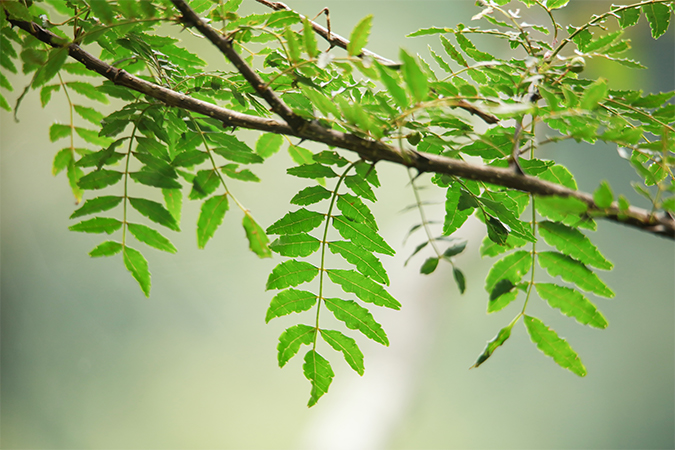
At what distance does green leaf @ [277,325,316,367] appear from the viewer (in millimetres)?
478

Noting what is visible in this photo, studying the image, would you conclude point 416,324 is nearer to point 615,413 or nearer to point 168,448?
point 615,413

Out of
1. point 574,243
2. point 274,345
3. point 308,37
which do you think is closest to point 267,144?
point 308,37

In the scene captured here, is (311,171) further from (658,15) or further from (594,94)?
(658,15)

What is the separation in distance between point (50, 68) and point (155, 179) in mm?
157

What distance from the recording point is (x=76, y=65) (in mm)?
581

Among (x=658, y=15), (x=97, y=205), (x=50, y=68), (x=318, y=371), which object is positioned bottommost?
(x=318, y=371)

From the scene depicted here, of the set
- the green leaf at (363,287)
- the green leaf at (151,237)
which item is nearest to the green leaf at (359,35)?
the green leaf at (363,287)

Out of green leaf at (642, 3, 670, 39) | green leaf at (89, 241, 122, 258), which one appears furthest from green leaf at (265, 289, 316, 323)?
green leaf at (642, 3, 670, 39)

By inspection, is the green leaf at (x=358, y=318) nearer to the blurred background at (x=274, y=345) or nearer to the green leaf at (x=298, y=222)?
the green leaf at (x=298, y=222)

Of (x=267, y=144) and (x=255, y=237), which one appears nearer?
(x=255, y=237)

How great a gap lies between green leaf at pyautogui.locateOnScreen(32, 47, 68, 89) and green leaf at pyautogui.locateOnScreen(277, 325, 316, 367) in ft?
1.12

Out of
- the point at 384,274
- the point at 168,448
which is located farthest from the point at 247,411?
the point at 384,274

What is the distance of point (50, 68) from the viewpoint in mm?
330

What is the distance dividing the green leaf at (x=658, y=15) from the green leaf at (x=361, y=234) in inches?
16.7
